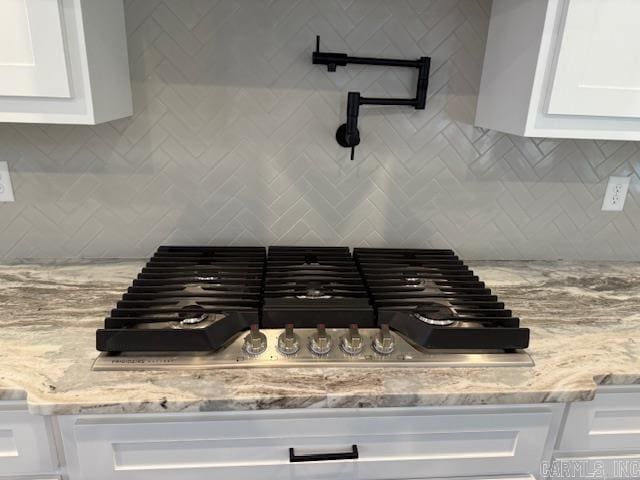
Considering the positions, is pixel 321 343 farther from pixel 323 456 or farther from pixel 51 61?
pixel 51 61

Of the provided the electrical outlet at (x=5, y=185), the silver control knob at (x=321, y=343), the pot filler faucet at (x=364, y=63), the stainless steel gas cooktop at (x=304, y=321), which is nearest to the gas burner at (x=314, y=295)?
the stainless steel gas cooktop at (x=304, y=321)

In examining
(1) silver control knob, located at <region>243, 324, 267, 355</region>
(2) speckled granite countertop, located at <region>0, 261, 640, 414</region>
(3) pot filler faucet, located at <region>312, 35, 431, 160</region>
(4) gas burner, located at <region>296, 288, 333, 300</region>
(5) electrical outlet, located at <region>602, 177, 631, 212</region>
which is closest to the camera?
(2) speckled granite countertop, located at <region>0, 261, 640, 414</region>

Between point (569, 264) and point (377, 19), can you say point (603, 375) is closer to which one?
point (569, 264)

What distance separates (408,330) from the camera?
3.53ft

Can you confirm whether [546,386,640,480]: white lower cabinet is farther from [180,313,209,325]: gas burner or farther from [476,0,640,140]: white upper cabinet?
[180,313,209,325]: gas burner

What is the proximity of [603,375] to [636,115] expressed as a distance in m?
0.67

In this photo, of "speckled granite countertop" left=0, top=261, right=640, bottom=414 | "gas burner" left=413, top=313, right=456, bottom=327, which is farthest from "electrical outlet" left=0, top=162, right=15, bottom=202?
"gas burner" left=413, top=313, right=456, bottom=327

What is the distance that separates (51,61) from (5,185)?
599 millimetres

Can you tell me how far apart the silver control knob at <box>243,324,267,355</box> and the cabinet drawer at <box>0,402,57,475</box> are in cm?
44

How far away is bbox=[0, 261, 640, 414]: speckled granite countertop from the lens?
0.90 metres

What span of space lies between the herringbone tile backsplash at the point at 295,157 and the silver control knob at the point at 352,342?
57 centimetres

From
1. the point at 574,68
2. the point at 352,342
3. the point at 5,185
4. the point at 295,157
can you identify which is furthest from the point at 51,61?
the point at 574,68

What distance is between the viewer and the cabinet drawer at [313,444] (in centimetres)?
93

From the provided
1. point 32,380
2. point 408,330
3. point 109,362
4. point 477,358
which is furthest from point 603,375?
point 32,380
